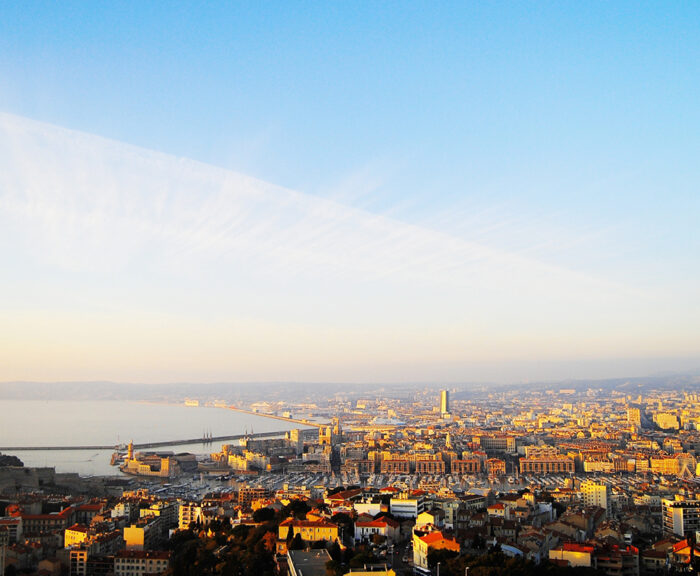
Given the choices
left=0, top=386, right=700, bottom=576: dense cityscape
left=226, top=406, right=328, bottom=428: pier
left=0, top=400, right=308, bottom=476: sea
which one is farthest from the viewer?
left=226, top=406, right=328, bottom=428: pier

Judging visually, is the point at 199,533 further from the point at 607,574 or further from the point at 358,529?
the point at 607,574

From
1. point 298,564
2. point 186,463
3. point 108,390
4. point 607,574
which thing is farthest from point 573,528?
point 108,390

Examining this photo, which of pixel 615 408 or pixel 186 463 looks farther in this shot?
pixel 615 408

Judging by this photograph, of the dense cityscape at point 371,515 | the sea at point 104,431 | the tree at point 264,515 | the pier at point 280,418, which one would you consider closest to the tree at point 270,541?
the dense cityscape at point 371,515

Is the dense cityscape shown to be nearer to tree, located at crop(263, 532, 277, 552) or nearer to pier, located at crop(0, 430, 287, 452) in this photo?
tree, located at crop(263, 532, 277, 552)

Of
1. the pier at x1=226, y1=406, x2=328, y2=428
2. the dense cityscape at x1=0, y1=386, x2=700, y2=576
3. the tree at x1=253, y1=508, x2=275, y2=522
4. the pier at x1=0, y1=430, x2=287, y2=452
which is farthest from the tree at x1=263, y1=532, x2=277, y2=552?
the pier at x1=226, y1=406, x2=328, y2=428

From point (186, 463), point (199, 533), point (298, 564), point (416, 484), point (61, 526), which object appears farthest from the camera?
point (186, 463)

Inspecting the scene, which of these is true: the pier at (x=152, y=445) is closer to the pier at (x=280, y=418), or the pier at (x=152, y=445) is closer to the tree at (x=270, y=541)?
the pier at (x=280, y=418)
